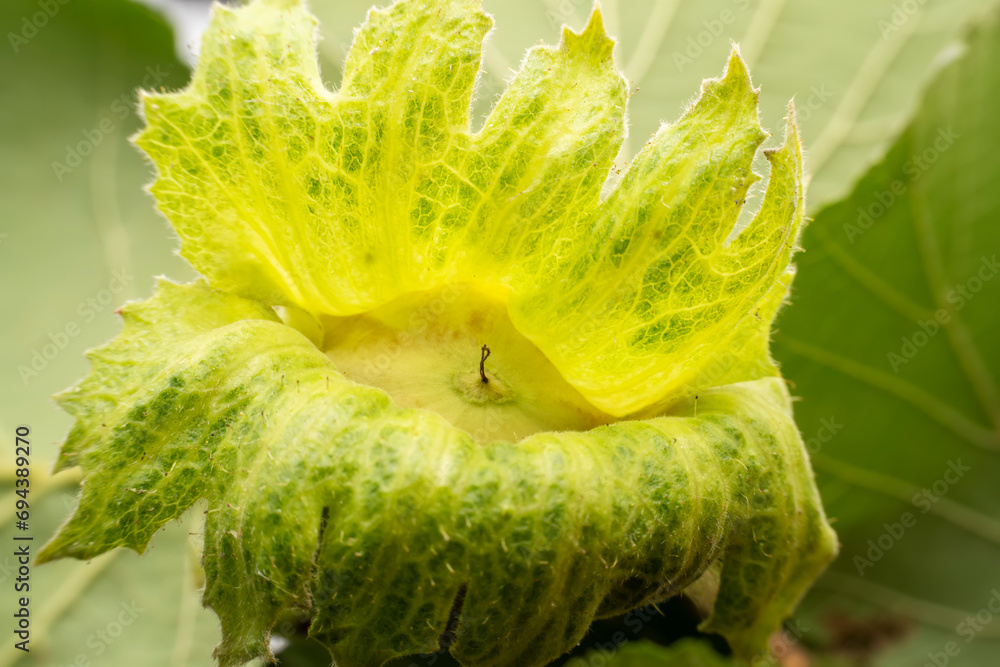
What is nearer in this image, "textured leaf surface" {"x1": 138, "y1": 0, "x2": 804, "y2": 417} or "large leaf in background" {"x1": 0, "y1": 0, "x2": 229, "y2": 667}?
"textured leaf surface" {"x1": 138, "y1": 0, "x2": 804, "y2": 417}

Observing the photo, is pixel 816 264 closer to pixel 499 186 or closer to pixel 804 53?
pixel 804 53

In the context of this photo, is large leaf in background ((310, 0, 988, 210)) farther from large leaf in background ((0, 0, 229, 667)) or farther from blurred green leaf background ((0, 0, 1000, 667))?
large leaf in background ((0, 0, 229, 667))

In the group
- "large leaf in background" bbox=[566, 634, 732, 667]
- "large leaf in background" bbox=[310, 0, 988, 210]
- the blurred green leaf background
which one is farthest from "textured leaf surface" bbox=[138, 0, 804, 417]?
→ "large leaf in background" bbox=[310, 0, 988, 210]

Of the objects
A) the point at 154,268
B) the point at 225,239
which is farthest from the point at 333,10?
the point at 225,239

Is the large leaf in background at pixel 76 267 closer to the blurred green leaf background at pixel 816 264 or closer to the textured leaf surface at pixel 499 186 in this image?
the blurred green leaf background at pixel 816 264

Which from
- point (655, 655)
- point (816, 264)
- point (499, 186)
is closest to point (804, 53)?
point (816, 264)

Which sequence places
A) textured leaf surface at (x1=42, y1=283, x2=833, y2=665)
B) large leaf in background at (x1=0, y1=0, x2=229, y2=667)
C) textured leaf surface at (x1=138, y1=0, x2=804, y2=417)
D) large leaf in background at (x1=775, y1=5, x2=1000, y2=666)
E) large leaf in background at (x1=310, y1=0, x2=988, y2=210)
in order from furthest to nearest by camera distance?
large leaf in background at (x1=310, y1=0, x2=988, y2=210)
large leaf in background at (x1=0, y1=0, x2=229, y2=667)
large leaf in background at (x1=775, y1=5, x2=1000, y2=666)
textured leaf surface at (x1=138, y1=0, x2=804, y2=417)
textured leaf surface at (x1=42, y1=283, x2=833, y2=665)

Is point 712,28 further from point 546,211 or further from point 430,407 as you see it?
point 430,407
